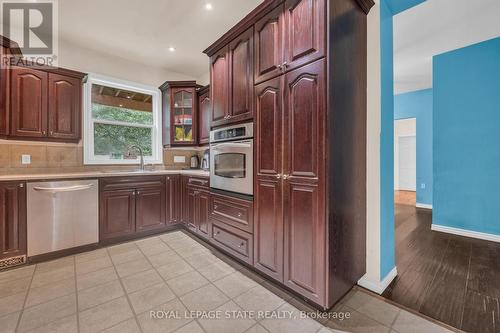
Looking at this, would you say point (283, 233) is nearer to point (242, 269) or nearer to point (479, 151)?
point (242, 269)

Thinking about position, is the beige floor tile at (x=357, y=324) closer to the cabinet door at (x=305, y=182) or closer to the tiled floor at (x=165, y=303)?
the tiled floor at (x=165, y=303)

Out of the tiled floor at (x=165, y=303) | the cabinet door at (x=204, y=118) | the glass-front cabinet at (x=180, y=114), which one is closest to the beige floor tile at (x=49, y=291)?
the tiled floor at (x=165, y=303)

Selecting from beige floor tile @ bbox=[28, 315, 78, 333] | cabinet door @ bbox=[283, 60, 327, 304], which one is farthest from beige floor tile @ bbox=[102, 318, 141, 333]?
cabinet door @ bbox=[283, 60, 327, 304]

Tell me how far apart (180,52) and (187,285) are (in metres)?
3.32

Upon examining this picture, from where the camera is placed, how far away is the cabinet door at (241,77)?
2.17 metres

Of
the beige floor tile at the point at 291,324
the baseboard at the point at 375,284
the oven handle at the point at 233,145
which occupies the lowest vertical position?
the beige floor tile at the point at 291,324

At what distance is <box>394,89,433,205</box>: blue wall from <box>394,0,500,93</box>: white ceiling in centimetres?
156

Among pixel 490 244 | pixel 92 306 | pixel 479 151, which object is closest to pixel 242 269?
pixel 92 306

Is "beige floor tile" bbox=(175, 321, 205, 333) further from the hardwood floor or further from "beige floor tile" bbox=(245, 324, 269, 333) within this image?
the hardwood floor

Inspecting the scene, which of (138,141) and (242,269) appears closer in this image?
(242,269)

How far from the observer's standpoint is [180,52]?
344cm

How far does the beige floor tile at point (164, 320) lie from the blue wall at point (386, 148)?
173 cm

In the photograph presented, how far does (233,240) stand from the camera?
2377mm

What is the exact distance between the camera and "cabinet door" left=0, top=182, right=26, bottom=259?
2.24 metres
